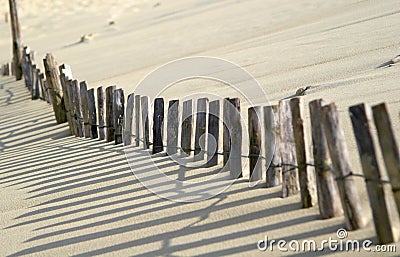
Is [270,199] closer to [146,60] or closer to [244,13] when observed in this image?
[146,60]

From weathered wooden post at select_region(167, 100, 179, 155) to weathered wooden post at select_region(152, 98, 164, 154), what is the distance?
0.28ft

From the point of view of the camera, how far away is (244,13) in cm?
1670

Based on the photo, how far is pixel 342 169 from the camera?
3877 mm

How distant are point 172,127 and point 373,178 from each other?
102 inches

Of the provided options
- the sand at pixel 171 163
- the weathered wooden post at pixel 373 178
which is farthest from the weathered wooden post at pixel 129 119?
the weathered wooden post at pixel 373 178

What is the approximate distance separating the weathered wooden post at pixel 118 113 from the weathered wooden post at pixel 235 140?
2.05 m

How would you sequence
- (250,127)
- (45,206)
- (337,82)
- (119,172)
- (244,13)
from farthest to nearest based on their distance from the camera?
(244,13), (337,82), (119,172), (45,206), (250,127)

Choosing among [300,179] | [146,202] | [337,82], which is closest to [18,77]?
[337,82]

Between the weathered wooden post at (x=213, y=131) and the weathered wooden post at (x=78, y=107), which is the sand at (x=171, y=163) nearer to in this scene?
the weathered wooden post at (x=78, y=107)

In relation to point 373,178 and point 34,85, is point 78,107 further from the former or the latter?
point 373,178

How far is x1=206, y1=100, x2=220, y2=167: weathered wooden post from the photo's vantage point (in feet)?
17.2

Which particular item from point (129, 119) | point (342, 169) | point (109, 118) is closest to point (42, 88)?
point (109, 118)

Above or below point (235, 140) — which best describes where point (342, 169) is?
below

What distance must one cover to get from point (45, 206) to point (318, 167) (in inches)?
92.4
